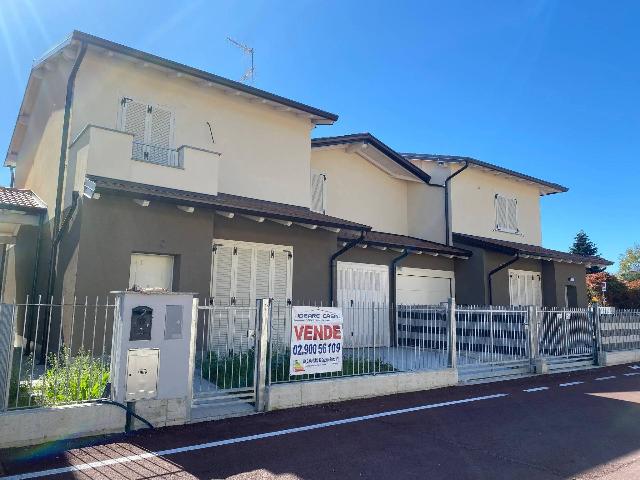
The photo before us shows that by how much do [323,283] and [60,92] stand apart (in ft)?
24.7

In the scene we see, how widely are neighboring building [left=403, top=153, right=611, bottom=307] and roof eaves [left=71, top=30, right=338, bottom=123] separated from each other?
19.0ft

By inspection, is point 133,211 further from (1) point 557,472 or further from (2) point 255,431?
(1) point 557,472

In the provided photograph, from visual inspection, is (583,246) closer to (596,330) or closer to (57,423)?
(596,330)

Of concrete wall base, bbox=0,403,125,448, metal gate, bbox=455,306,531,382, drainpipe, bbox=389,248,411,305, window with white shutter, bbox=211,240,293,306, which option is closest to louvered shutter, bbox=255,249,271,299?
window with white shutter, bbox=211,240,293,306

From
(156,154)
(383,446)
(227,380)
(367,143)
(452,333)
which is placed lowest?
(383,446)

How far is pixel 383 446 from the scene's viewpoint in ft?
17.5

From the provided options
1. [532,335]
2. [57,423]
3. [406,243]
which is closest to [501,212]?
[406,243]

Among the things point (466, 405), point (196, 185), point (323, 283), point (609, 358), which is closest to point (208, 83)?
point (196, 185)

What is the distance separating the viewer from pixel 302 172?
43.2 feet

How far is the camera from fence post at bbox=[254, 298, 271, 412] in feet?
21.9

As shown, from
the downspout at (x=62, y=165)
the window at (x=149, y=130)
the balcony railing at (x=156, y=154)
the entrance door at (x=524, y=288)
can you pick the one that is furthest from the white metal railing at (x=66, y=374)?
the entrance door at (x=524, y=288)

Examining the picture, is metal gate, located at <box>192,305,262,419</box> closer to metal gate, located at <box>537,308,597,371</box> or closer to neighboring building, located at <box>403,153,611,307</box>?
metal gate, located at <box>537,308,597,371</box>

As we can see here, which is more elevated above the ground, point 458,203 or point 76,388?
point 458,203

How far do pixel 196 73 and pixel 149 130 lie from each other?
1715mm
